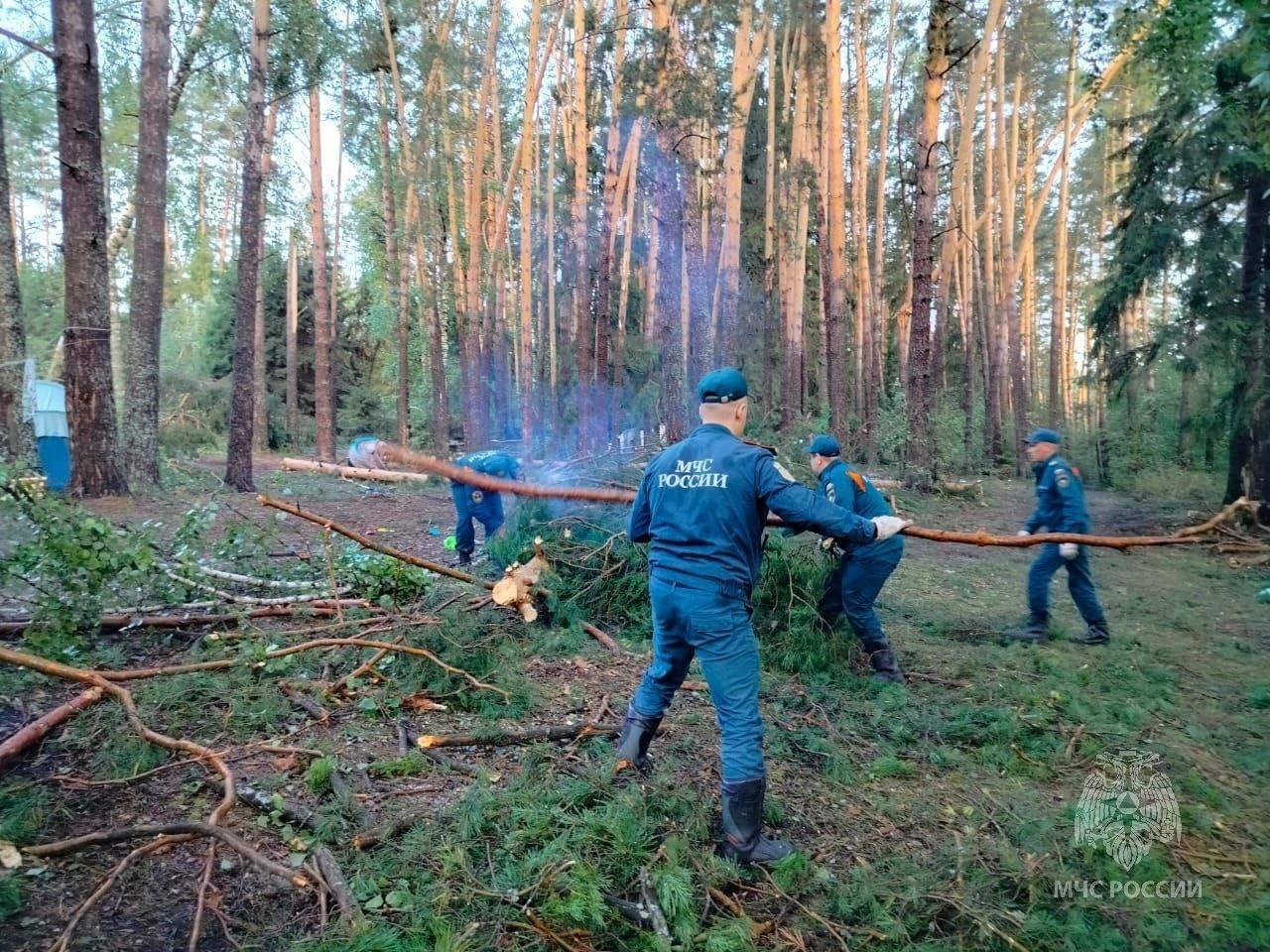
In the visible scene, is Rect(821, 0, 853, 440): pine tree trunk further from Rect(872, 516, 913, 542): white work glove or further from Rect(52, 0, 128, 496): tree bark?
Rect(872, 516, 913, 542): white work glove

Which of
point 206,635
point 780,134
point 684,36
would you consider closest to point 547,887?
point 206,635

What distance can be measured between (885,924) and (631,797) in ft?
3.61

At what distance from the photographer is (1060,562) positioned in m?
6.43

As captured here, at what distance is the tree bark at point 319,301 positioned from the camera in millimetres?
17188

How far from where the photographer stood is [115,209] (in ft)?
84.2

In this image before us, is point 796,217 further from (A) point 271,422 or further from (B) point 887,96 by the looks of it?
(A) point 271,422

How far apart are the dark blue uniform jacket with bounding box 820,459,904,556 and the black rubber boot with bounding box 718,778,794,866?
2.75 m

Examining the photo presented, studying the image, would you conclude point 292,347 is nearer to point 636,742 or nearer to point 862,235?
point 862,235

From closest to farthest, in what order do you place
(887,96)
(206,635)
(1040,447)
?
(206,635) < (1040,447) < (887,96)

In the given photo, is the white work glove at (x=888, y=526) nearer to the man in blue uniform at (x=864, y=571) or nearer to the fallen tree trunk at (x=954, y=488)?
the man in blue uniform at (x=864, y=571)

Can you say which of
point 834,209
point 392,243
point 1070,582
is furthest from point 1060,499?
point 392,243

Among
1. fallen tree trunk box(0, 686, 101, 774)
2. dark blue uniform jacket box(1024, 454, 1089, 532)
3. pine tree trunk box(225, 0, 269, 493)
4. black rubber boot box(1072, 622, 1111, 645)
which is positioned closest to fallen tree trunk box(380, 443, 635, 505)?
fallen tree trunk box(0, 686, 101, 774)

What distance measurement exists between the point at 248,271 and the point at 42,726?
1034cm

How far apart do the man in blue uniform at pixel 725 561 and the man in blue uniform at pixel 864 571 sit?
81.5 inches
